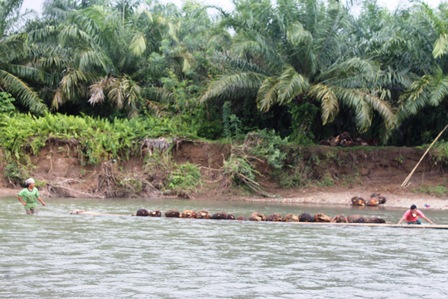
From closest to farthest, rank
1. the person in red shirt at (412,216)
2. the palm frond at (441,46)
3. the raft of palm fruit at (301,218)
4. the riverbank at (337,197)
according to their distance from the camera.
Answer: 1. the person in red shirt at (412,216)
2. the raft of palm fruit at (301,218)
3. the palm frond at (441,46)
4. the riverbank at (337,197)

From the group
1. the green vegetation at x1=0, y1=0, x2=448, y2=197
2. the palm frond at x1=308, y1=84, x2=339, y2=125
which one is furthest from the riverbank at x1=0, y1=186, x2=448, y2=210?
the palm frond at x1=308, y1=84, x2=339, y2=125

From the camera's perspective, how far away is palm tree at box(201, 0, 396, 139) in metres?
25.5

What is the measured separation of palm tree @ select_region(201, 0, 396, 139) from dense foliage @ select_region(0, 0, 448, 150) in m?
0.05

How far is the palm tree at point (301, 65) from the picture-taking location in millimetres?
25453

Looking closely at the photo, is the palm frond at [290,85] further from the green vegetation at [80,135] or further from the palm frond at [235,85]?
the green vegetation at [80,135]

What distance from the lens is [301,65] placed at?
88.0 feet

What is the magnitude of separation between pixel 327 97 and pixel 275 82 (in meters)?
1.93

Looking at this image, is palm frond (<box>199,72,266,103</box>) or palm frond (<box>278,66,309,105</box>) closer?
palm frond (<box>278,66,309,105</box>)

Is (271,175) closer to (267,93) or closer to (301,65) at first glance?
(267,93)

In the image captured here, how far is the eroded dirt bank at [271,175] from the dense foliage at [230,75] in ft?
2.38

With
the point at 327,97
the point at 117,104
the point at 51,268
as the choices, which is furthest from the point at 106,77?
the point at 51,268

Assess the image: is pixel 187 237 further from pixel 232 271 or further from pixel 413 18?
pixel 413 18

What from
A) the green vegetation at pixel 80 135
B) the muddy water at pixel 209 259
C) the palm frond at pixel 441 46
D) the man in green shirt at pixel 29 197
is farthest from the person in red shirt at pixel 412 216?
the green vegetation at pixel 80 135

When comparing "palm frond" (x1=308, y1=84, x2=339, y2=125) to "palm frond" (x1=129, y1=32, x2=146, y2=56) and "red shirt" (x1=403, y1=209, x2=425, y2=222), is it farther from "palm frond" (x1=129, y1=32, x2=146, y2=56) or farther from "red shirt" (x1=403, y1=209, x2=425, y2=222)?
"red shirt" (x1=403, y1=209, x2=425, y2=222)
